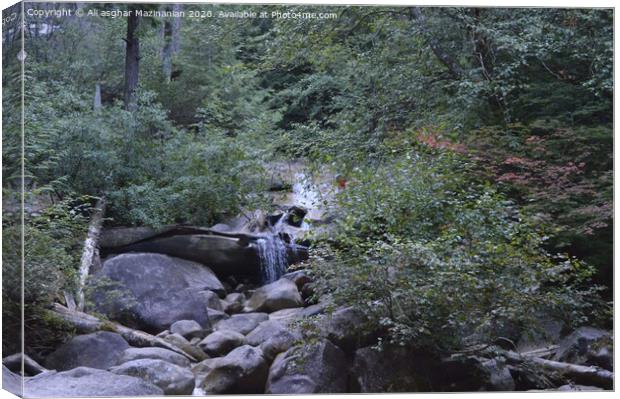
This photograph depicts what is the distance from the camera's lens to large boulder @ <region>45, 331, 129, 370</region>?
239 inches

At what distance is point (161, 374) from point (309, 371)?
111cm

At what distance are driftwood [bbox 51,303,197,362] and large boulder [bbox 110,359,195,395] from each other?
177 millimetres

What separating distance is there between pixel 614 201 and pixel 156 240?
146 inches

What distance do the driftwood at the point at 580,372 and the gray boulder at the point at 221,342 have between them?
85.0 inches

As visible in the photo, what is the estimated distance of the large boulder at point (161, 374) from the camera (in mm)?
5992

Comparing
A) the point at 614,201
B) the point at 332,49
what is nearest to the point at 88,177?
the point at 332,49

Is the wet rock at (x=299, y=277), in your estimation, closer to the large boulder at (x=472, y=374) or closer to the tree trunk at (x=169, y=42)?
the large boulder at (x=472, y=374)

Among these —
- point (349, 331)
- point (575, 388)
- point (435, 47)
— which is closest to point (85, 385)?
point (349, 331)

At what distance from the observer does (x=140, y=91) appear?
6.46 m

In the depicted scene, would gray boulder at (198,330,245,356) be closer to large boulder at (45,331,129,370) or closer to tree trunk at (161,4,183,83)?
large boulder at (45,331,129,370)

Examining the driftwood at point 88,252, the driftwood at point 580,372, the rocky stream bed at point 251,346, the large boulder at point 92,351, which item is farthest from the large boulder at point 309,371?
the driftwood at point 88,252

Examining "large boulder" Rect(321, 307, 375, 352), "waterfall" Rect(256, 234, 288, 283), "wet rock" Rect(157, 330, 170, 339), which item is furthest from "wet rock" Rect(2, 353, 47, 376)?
"large boulder" Rect(321, 307, 375, 352)

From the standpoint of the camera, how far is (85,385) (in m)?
5.79

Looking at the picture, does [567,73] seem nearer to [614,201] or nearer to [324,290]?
[614,201]
